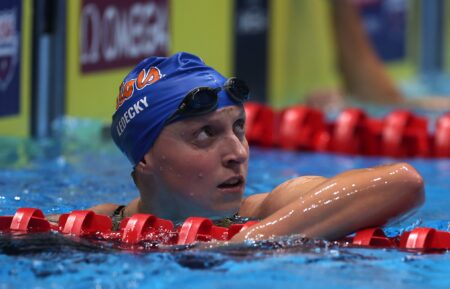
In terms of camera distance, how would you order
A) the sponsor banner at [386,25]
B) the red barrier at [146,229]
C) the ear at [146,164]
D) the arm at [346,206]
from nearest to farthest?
the arm at [346,206] < the red barrier at [146,229] < the ear at [146,164] < the sponsor banner at [386,25]

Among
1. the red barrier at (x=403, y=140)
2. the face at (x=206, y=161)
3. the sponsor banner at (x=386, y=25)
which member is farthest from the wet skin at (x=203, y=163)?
the sponsor banner at (x=386, y=25)

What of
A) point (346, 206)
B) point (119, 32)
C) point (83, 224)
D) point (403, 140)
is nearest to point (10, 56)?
point (119, 32)

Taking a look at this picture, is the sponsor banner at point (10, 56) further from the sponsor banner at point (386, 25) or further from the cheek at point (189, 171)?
the sponsor banner at point (386, 25)

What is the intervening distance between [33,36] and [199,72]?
305 cm

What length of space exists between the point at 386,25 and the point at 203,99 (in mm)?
8587

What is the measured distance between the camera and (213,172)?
287 centimetres

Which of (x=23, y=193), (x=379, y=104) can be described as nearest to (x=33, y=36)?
(x=23, y=193)

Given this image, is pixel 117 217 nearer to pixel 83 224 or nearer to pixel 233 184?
pixel 83 224

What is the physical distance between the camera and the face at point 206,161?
2.87 m

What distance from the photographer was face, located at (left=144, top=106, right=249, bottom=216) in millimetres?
2873

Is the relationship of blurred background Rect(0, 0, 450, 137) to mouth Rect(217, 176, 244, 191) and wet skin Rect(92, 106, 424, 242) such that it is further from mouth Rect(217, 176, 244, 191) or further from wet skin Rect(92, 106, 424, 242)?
mouth Rect(217, 176, 244, 191)

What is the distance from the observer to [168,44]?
7.06 meters

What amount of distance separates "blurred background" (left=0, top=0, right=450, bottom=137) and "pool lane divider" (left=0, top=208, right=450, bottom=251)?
2726 millimetres

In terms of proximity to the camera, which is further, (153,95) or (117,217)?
(117,217)
